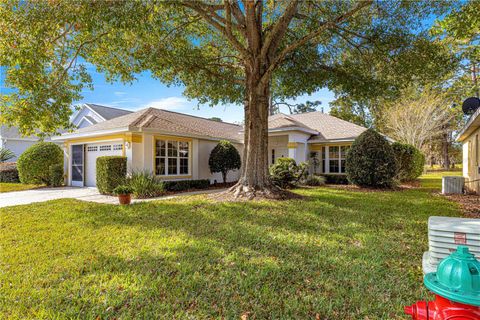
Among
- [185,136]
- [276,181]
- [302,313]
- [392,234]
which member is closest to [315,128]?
[276,181]

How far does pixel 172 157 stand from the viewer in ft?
45.0

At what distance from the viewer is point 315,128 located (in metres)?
18.6

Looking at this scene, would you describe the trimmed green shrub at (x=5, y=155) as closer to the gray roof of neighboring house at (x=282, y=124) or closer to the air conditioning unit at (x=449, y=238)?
the gray roof of neighboring house at (x=282, y=124)

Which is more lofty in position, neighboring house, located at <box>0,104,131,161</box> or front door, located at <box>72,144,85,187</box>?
neighboring house, located at <box>0,104,131,161</box>

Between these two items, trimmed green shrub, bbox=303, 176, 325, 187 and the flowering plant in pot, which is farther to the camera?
trimmed green shrub, bbox=303, 176, 325, 187

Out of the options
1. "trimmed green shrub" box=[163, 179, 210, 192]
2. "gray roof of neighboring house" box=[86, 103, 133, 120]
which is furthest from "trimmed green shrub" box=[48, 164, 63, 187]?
"trimmed green shrub" box=[163, 179, 210, 192]

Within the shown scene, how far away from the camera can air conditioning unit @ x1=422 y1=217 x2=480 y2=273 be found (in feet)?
6.63

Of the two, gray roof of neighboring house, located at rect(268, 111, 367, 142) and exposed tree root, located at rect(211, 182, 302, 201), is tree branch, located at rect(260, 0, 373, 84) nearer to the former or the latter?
exposed tree root, located at rect(211, 182, 302, 201)

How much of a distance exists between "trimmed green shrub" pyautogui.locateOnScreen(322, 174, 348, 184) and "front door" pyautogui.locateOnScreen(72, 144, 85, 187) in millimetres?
13977

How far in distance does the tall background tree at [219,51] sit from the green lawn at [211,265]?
11.4 ft

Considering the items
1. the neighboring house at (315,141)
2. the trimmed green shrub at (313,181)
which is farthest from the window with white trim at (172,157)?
the trimmed green shrub at (313,181)

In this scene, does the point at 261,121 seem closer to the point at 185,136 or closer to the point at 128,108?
the point at 185,136

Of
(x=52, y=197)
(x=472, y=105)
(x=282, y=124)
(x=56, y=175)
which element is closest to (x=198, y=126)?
(x=282, y=124)

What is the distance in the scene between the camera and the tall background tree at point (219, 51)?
266 inches
